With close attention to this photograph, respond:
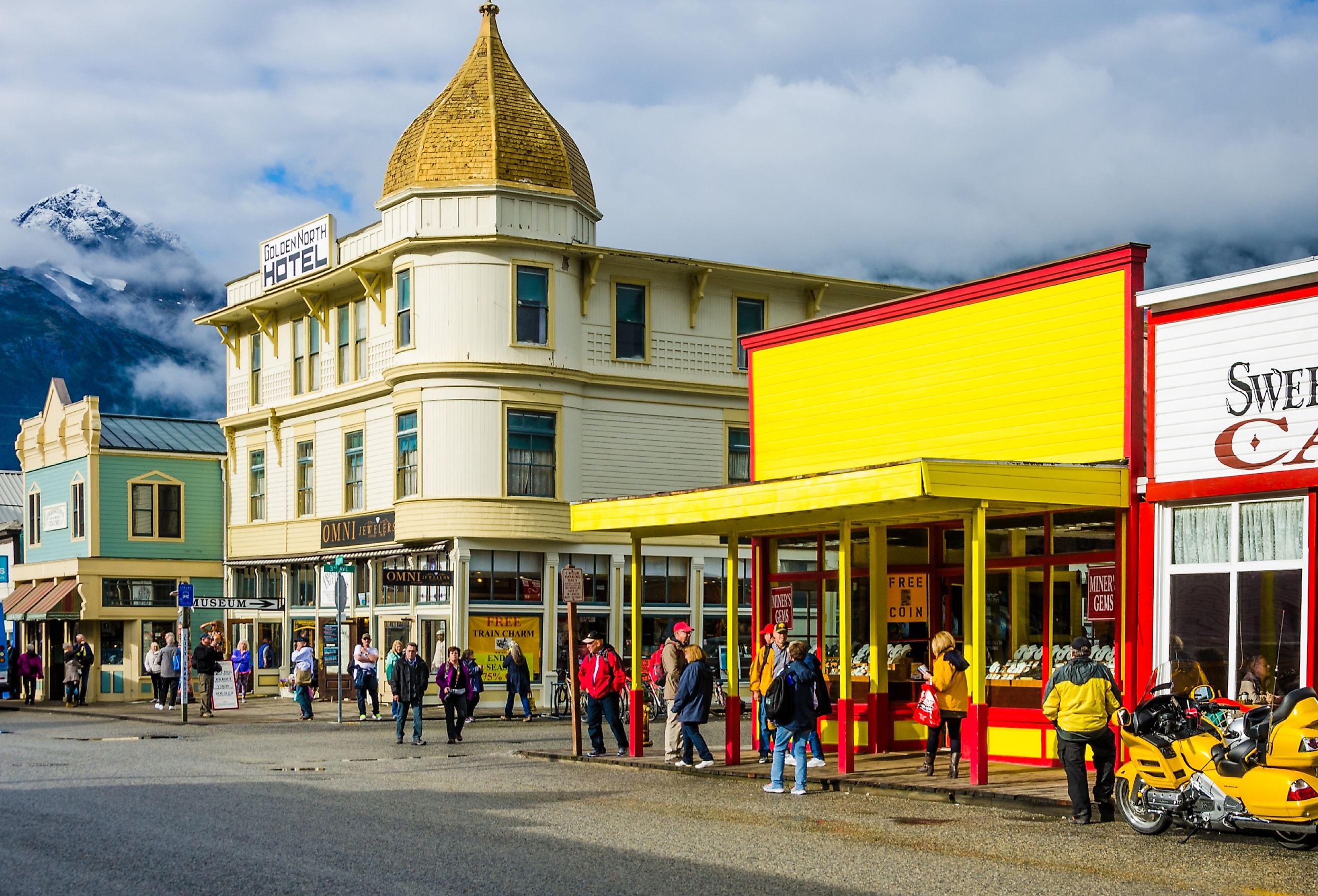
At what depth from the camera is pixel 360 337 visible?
38.5 meters

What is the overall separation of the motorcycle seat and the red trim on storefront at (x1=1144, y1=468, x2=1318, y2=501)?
3.53 meters

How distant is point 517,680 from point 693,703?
1229cm

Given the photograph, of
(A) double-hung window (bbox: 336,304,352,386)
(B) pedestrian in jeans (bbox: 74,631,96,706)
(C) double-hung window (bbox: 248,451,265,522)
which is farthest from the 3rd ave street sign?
(A) double-hung window (bbox: 336,304,352,386)

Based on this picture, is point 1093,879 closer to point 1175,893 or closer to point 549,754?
point 1175,893

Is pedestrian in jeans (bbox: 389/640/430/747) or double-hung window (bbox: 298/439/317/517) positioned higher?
double-hung window (bbox: 298/439/317/517)

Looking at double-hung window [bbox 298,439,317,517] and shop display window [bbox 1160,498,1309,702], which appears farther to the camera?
double-hung window [bbox 298,439,317,517]

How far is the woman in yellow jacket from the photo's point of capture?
18.1 meters

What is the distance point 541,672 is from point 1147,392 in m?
19.9

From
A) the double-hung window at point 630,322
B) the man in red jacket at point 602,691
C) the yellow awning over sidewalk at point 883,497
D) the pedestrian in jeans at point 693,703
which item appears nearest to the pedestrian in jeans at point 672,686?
the pedestrian in jeans at point 693,703

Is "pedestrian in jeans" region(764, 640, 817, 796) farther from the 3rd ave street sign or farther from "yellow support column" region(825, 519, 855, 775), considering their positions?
the 3rd ave street sign

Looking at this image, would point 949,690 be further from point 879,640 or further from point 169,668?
point 169,668

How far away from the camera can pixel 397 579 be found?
31.3m

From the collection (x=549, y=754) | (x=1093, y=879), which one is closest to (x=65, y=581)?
(x=549, y=754)

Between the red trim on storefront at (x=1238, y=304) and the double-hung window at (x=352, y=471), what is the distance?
24.4 metres
